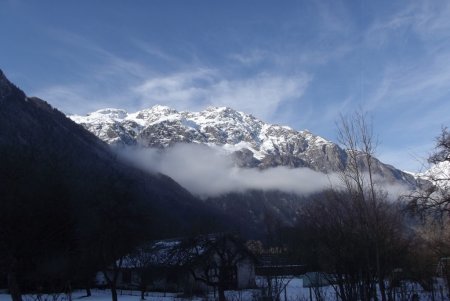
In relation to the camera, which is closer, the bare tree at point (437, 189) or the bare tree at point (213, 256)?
the bare tree at point (437, 189)

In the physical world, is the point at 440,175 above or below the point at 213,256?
above

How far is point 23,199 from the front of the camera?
13703 mm

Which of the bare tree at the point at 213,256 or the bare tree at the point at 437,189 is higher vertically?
the bare tree at the point at 437,189

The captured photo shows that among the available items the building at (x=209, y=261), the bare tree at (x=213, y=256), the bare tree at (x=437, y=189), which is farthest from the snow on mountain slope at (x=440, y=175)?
the bare tree at (x=213, y=256)

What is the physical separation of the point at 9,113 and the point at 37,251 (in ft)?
434

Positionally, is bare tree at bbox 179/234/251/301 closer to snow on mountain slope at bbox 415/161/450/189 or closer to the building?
the building

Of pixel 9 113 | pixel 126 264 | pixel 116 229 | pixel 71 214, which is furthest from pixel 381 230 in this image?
pixel 9 113

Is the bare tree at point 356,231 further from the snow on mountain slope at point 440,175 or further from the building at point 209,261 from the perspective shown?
the building at point 209,261

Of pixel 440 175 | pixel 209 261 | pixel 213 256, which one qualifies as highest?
pixel 440 175

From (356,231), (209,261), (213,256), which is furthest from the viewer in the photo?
(213,256)

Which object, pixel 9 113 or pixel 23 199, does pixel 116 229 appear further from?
pixel 9 113

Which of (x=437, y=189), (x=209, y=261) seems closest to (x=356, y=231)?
(x=437, y=189)

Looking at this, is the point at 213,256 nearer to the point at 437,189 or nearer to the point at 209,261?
the point at 209,261

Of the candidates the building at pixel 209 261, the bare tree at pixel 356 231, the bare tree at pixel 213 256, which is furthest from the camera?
the bare tree at pixel 213 256
